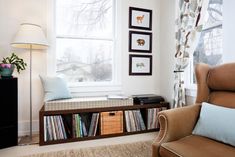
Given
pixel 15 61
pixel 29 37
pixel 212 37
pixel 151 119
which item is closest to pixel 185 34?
pixel 212 37

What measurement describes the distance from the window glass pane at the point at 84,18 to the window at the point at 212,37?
146cm

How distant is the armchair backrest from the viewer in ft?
5.79

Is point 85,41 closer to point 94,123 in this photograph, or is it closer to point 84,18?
point 84,18

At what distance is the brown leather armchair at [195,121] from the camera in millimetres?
1343

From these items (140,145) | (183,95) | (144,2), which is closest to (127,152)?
(140,145)

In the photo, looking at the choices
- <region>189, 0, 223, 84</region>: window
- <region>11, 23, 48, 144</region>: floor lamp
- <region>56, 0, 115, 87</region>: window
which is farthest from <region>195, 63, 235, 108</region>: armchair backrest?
<region>11, 23, 48, 144</region>: floor lamp

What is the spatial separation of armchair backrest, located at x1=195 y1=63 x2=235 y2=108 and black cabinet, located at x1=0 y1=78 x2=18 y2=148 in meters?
2.19

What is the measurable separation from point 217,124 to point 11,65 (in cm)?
238

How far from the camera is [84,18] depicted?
3178 mm

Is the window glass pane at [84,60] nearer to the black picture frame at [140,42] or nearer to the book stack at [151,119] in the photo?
the black picture frame at [140,42]

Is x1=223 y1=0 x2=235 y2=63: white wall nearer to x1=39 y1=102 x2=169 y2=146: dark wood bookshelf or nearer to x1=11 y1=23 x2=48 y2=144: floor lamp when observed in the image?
Answer: x1=39 y1=102 x2=169 y2=146: dark wood bookshelf

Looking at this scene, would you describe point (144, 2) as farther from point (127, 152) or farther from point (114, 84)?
point (127, 152)

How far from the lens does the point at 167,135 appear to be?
154 centimetres

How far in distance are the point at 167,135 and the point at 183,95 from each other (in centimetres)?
140
